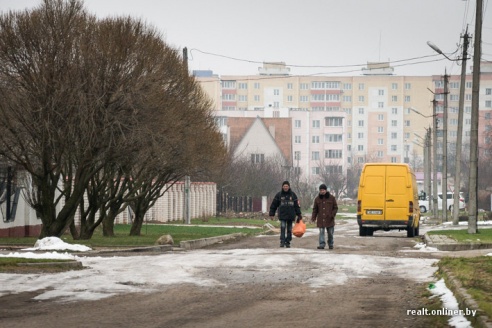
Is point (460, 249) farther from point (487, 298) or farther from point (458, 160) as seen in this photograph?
point (458, 160)

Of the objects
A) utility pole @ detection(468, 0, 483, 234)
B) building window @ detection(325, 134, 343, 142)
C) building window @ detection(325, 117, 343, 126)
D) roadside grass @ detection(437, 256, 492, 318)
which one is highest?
building window @ detection(325, 117, 343, 126)

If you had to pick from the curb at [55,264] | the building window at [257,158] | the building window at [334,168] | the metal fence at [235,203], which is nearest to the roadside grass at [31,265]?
the curb at [55,264]

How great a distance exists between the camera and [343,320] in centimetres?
1248

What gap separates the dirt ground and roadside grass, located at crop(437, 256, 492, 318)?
25.8 inches

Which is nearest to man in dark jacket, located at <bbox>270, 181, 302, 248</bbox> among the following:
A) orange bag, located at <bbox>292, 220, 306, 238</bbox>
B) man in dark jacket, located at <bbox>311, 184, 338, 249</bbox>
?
man in dark jacket, located at <bbox>311, 184, 338, 249</bbox>

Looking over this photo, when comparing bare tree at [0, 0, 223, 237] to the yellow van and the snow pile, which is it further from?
the yellow van

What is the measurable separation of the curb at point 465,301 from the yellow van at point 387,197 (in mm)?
23002

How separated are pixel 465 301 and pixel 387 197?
1124 inches

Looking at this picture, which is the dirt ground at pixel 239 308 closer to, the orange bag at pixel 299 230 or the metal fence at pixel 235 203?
the orange bag at pixel 299 230

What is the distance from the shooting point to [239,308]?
13930 millimetres

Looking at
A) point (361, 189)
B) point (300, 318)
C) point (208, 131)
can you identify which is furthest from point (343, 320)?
point (208, 131)

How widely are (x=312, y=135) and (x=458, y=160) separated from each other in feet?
449

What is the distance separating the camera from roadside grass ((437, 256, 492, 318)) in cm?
1314

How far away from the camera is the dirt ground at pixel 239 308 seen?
12.4 metres
